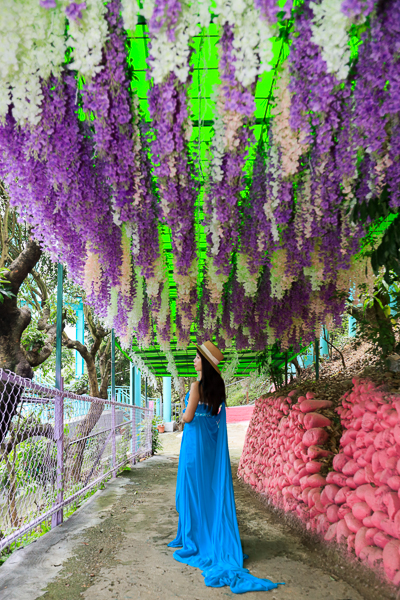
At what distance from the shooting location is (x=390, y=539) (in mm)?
2021

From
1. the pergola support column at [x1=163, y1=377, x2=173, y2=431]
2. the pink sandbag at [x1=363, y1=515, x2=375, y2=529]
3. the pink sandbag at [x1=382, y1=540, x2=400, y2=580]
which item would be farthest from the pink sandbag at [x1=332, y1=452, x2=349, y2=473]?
the pergola support column at [x1=163, y1=377, x2=173, y2=431]

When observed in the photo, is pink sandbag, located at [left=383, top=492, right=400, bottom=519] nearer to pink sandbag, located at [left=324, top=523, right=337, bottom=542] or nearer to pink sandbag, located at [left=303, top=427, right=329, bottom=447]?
pink sandbag, located at [left=324, top=523, right=337, bottom=542]

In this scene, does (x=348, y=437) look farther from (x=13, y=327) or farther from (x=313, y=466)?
(x=13, y=327)

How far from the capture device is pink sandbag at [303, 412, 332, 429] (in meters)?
3.26

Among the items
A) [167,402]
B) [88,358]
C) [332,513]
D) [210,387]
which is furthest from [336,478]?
[167,402]

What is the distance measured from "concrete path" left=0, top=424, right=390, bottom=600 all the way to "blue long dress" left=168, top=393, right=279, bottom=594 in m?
0.12

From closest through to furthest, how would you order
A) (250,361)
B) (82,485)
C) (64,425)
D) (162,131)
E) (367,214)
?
(162,131), (367,214), (64,425), (82,485), (250,361)

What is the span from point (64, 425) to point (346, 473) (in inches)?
82.8

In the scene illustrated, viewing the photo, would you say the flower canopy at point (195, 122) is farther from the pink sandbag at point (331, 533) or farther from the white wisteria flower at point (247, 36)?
the pink sandbag at point (331, 533)

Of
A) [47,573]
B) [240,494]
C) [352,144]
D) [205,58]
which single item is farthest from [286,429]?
[205,58]

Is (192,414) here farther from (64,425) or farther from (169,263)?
(169,263)

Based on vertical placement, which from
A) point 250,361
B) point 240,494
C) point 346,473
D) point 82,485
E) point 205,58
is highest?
point 205,58

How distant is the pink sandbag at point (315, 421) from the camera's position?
10.7 feet

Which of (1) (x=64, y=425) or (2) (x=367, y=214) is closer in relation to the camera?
(2) (x=367, y=214)
